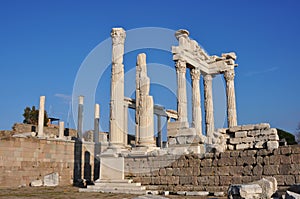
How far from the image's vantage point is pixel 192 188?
1277cm

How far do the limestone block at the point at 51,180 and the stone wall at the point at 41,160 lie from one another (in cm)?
31

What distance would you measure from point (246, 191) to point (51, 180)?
15545mm

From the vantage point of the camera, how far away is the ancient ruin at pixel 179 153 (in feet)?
37.1

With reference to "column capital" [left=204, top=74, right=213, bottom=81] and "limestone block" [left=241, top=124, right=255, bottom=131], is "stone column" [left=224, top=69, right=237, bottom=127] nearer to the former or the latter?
"column capital" [left=204, top=74, right=213, bottom=81]

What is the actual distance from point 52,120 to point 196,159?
39.7 meters

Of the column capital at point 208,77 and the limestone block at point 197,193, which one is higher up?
the column capital at point 208,77

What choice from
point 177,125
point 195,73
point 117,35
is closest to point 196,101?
point 195,73

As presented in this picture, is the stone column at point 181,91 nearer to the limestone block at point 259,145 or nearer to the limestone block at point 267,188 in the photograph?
the limestone block at point 259,145

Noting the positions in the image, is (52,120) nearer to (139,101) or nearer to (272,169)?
(139,101)

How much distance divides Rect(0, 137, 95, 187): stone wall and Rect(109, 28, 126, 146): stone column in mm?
5469

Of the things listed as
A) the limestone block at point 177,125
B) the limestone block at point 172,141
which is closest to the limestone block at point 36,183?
the limestone block at point 172,141

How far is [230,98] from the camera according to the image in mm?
25281

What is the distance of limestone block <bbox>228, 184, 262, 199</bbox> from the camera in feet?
25.3

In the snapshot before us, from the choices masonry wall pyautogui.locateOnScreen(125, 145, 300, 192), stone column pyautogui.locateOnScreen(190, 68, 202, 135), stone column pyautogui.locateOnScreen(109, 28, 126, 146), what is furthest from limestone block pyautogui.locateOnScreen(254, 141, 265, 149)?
stone column pyautogui.locateOnScreen(190, 68, 202, 135)
